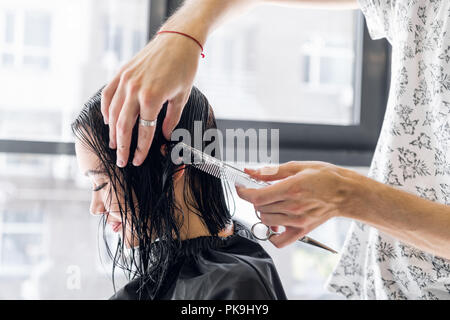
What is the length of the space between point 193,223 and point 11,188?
33.9 inches

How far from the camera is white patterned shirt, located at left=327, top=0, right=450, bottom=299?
1.09m

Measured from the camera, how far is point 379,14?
1246 millimetres

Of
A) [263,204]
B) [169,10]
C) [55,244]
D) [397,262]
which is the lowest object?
[55,244]

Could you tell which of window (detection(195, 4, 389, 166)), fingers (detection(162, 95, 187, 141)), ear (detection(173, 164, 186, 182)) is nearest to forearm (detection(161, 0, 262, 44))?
fingers (detection(162, 95, 187, 141))

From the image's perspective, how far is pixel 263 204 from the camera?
2.65 feet

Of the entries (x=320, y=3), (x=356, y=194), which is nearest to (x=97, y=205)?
(x=356, y=194)

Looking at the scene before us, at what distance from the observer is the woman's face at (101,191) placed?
1.04m

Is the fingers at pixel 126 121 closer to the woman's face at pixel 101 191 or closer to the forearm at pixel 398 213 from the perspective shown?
the woman's face at pixel 101 191

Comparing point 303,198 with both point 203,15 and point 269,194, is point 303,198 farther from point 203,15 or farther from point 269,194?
point 203,15

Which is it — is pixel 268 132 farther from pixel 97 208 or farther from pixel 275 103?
pixel 97 208

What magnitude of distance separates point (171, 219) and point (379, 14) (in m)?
0.79

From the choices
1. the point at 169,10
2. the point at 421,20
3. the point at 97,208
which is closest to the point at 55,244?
the point at 97,208

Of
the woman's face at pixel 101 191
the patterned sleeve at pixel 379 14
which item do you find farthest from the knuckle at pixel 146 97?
the patterned sleeve at pixel 379 14
